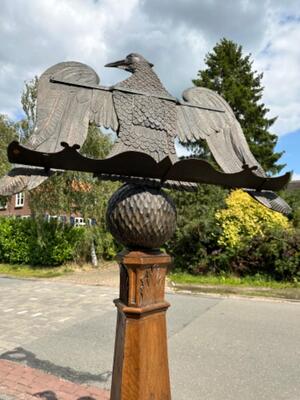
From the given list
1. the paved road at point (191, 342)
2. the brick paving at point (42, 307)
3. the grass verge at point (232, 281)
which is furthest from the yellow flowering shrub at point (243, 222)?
the brick paving at point (42, 307)

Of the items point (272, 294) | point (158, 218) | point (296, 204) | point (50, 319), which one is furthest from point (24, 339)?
point (296, 204)

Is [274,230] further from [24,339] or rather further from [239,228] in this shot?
[24,339]

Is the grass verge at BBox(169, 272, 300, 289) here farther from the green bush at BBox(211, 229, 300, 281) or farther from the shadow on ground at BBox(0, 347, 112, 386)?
the shadow on ground at BBox(0, 347, 112, 386)

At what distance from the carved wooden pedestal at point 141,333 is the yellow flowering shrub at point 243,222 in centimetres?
976

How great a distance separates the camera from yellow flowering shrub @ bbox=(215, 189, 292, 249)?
1121cm

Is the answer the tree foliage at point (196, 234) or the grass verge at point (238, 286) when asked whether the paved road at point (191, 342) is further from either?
the tree foliage at point (196, 234)

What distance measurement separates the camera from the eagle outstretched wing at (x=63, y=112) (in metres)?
1.40

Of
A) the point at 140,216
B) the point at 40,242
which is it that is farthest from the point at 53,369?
the point at 40,242

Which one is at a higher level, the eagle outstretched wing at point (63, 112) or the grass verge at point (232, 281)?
the eagle outstretched wing at point (63, 112)

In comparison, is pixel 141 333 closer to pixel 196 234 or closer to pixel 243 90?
pixel 196 234

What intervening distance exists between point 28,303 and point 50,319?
70.6 inches

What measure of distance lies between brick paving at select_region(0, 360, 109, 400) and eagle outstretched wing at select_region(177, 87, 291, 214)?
280 cm

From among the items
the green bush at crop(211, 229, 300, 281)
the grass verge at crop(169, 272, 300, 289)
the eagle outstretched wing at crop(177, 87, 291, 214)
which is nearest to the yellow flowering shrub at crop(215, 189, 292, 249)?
the green bush at crop(211, 229, 300, 281)

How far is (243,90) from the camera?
66.8 ft
